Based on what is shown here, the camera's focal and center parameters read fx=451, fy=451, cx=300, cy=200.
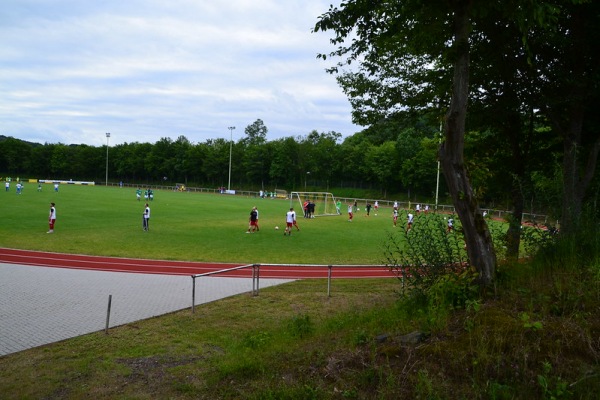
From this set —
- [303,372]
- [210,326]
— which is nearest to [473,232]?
[303,372]

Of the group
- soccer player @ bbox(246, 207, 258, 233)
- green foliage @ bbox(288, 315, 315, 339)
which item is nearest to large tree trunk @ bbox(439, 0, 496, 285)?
green foliage @ bbox(288, 315, 315, 339)

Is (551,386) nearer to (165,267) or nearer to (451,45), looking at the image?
(451,45)

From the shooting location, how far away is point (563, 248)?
6.12 metres

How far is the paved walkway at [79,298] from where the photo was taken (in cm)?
931

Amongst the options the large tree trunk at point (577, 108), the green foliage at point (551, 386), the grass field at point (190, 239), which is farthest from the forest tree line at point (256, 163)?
the green foliage at point (551, 386)

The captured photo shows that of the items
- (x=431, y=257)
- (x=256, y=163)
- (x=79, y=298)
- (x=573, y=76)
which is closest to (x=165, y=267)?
(x=79, y=298)

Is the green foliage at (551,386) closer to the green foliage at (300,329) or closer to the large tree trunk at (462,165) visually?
the large tree trunk at (462,165)

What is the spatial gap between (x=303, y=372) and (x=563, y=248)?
392 centimetres

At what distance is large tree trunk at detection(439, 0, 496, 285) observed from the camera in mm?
5977

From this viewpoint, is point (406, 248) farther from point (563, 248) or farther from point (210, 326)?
point (210, 326)

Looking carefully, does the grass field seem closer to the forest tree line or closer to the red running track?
the red running track

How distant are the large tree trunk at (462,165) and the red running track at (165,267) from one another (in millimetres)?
9137

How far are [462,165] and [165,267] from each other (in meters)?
13.5

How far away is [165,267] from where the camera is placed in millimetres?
17031
